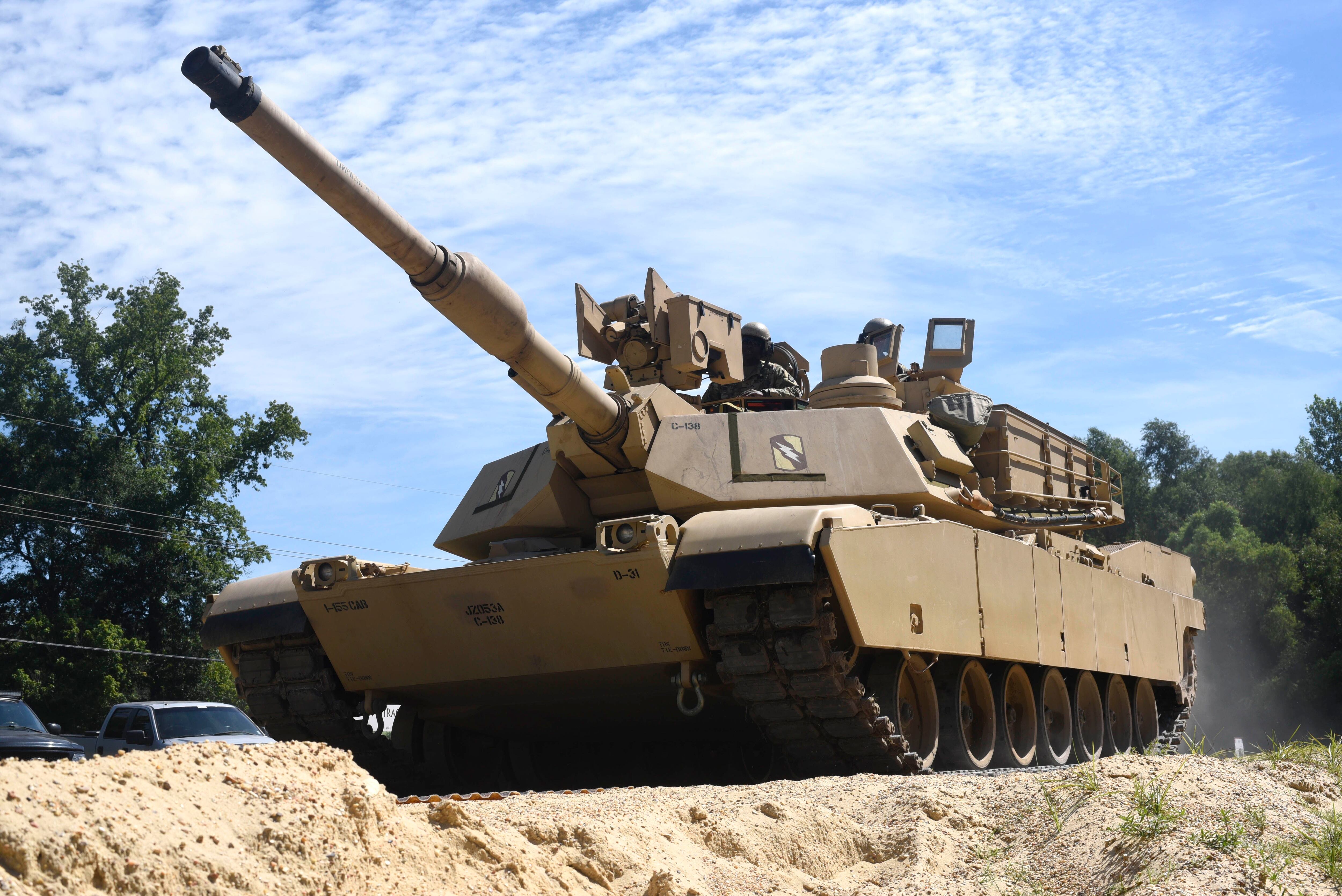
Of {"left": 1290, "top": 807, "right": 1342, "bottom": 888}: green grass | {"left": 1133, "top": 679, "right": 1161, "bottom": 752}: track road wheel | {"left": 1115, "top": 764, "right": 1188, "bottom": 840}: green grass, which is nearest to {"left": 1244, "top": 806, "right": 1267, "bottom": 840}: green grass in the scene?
{"left": 1290, "top": 807, "right": 1342, "bottom": 888}: green grass

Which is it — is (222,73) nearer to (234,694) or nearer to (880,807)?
(880,807)

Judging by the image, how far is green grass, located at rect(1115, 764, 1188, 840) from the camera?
17.9 ft

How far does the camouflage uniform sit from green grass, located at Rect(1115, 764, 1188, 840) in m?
6.71

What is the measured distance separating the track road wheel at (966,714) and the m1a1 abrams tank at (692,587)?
0.03 m

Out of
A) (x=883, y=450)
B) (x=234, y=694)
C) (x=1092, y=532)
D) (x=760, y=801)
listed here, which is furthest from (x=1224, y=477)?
(x=760, y=801)

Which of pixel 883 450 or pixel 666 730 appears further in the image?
pixel 666 730

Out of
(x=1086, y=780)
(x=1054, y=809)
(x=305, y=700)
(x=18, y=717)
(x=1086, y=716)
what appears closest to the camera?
(x=1054, y=809)

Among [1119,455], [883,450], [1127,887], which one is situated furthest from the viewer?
[1119,455]

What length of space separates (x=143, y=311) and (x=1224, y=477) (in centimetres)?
5339

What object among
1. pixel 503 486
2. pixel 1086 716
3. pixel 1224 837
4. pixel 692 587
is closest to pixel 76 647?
pixel 503 486

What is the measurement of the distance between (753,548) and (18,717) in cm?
784

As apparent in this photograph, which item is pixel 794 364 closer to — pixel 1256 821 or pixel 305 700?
pixel 305 700

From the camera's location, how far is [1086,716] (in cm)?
1370

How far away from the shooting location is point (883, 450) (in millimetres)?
10633
